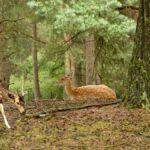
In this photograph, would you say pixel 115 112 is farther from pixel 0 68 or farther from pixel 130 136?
pixel 0 68

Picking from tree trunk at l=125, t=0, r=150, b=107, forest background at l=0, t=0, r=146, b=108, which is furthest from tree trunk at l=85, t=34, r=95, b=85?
tree trunk at l=125, t=0, r=150, b=107

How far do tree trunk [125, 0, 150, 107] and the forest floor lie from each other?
232 millimetres

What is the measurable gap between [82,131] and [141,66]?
166 centimetres

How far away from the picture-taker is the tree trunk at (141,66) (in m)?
7.14

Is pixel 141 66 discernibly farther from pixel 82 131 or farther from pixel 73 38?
pixel 73 38

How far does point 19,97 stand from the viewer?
21.2 feet

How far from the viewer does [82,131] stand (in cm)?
623

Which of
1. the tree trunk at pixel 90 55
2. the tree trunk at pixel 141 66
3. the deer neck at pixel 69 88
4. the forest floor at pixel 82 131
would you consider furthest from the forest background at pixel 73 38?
the deer neck at pixel 69 88

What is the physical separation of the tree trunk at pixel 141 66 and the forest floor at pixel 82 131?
232 mm

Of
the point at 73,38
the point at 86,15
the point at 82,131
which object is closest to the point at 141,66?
the point at 82,131

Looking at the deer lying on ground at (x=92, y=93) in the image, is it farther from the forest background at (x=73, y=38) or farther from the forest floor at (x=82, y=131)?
the forest floor at (x=82, y=131)

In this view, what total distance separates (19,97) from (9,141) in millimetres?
809

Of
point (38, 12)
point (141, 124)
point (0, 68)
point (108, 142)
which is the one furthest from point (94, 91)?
point (0, 68)

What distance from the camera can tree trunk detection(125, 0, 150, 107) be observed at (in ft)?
23.4
